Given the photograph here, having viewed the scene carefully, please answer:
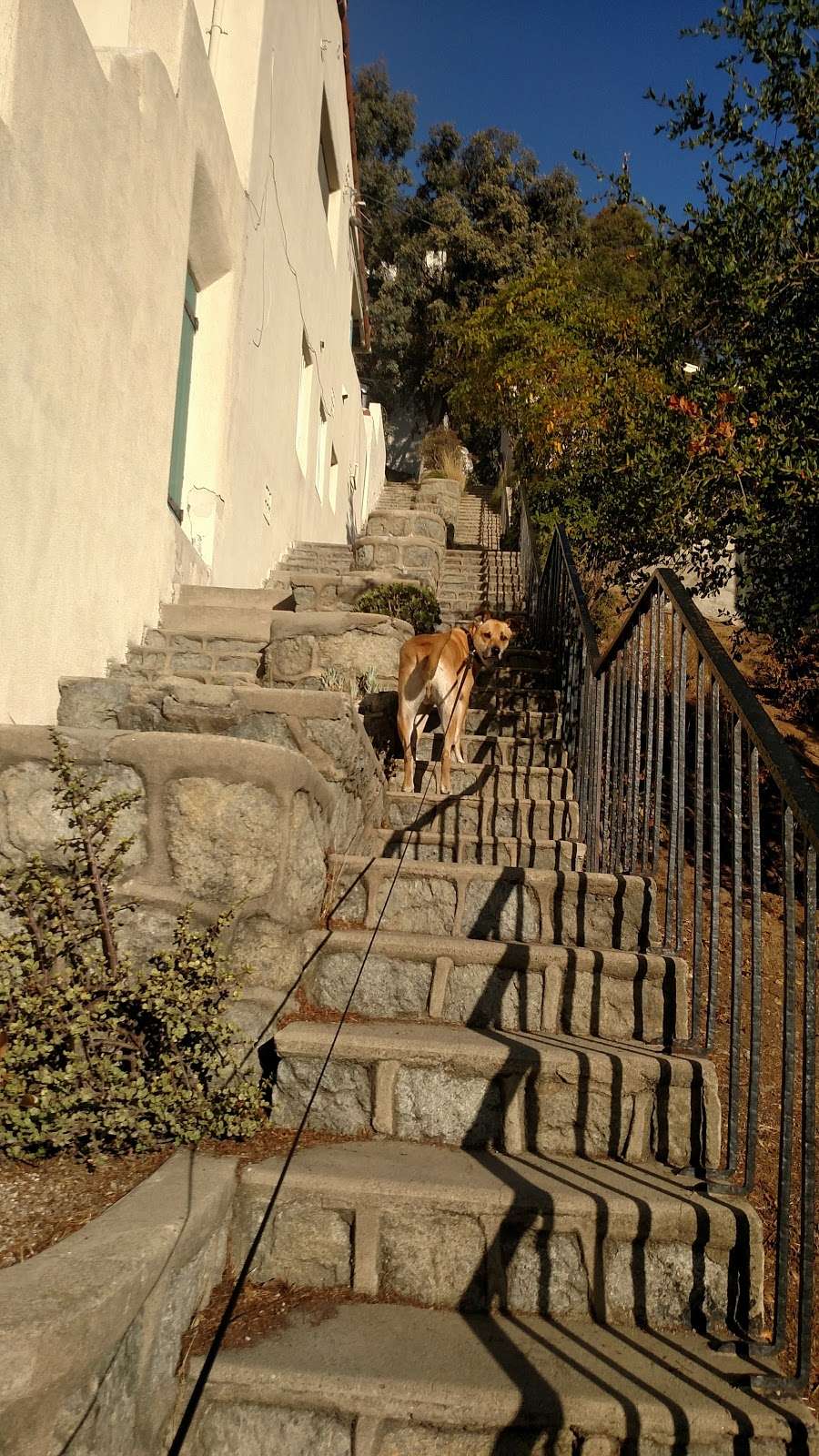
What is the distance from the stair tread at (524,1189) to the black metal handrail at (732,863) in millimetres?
175

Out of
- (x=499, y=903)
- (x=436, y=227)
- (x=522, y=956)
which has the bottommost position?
(x=522, y=956)

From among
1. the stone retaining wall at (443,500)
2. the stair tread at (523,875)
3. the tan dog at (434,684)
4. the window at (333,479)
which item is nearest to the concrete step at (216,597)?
the tan dog at (434,684)

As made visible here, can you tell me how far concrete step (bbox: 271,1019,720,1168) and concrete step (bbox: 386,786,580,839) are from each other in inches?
82.7

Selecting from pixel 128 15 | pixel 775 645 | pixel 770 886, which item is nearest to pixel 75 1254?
pixel 770 886

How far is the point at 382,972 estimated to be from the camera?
3170 mm

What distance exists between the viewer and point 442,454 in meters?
24.0

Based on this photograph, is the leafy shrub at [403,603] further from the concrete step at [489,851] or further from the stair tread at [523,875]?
the stair tread at [523,875]

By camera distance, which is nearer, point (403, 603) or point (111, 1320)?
point (111, 1320)

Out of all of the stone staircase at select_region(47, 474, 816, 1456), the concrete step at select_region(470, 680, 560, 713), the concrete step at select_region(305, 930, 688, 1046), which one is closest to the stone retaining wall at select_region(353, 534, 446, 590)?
the concrete step at select_region(470, 680, 560, 713)

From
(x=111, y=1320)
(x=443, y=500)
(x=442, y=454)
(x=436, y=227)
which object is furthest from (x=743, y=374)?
(x=436, y=227)

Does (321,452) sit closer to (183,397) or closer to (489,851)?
(183,397)

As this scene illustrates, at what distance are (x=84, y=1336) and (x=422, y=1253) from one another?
1.05 meters

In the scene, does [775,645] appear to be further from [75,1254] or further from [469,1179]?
[75,1254]

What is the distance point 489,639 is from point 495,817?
2090 millimetres
